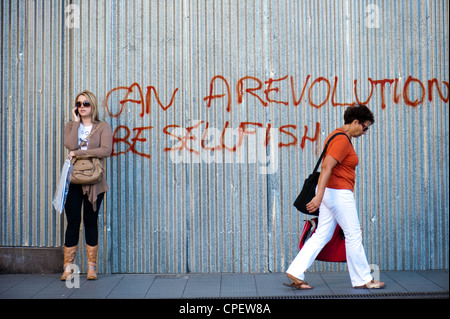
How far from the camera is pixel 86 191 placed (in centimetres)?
664

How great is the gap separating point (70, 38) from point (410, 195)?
13.7 feet

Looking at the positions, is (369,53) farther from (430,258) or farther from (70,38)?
(70,38)

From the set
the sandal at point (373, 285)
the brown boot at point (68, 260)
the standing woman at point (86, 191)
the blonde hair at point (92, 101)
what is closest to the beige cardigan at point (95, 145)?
the standing woman at point (86, 191)

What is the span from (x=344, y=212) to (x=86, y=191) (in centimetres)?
266

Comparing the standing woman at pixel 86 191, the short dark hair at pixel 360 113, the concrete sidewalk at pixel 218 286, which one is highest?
the short dark hair at pixel 360 113

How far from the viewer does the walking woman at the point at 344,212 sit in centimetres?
598

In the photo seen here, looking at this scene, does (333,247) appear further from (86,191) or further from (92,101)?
(92,101)

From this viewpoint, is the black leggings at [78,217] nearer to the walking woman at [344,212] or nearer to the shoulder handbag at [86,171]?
the shoulder handbag at [86,171]

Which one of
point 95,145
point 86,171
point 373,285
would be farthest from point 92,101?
point 373,285

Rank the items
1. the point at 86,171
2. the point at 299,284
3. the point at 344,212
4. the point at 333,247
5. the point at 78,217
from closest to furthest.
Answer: the point at 344,212
the point at 299,284
the point at 333,247
the point at 86,171
the point at 78,217

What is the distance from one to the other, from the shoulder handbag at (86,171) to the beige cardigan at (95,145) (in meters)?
0.07

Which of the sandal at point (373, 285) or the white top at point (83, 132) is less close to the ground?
the white top at point (83, 132)
